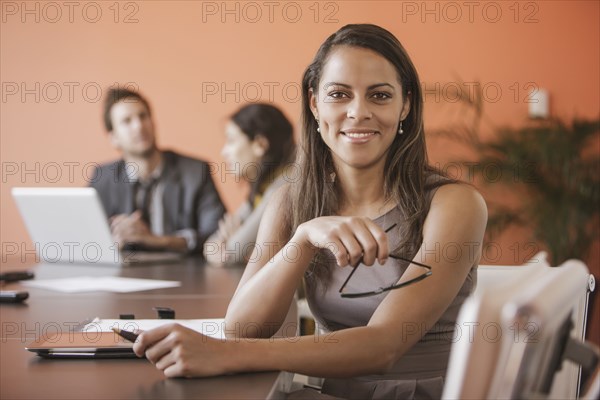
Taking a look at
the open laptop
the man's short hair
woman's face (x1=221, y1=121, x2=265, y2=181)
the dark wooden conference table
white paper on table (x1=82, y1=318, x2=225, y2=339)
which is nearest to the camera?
the dark wooden conference table

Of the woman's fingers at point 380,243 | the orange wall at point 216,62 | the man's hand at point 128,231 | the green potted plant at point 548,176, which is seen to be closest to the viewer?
the woman's fingers at point 380,243

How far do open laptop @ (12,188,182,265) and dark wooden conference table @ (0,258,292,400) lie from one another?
82 millimetres

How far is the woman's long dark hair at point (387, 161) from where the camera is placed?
1953 mm

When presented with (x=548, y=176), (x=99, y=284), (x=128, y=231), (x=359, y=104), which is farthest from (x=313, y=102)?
(x=548, y=176)

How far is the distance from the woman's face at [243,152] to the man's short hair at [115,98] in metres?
0.82

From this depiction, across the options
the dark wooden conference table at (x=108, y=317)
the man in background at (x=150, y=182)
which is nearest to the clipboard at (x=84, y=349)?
the dark wooden conference table at (x=108, y=317)

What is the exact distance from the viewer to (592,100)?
16.0 feet

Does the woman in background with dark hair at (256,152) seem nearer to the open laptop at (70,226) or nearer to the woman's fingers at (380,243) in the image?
the open laptop at (70,226)

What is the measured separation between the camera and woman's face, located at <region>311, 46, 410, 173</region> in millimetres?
1949

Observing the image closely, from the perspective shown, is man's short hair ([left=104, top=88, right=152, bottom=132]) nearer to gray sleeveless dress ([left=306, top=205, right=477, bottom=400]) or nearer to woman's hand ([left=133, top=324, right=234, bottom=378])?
gray sleeveless dress ([left=306, top=205, right=477, bottom=400])

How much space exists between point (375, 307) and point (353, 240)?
43 cm

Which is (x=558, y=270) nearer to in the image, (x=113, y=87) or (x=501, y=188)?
(x=501, y=188)

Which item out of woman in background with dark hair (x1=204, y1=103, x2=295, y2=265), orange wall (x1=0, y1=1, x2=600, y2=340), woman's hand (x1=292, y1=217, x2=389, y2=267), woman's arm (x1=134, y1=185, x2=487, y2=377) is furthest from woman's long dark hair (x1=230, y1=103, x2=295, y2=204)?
woman's hand (x1=292, y1=217, x2=389, y2=267)

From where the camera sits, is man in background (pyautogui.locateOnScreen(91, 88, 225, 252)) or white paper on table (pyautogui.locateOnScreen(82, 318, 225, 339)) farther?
man in background (pyautogui.locateOnScreen(91, 88, 225, 252))
